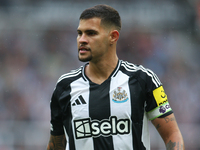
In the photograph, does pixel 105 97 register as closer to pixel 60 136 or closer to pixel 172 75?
pixel 60 136

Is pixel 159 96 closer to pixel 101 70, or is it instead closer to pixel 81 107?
pixel 101 70

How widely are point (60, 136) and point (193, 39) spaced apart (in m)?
6.70

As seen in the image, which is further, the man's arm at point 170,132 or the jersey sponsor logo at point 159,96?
the jersey sponsor logo at point 159,96

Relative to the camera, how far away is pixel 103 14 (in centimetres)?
277

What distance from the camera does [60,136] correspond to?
2.94 metres

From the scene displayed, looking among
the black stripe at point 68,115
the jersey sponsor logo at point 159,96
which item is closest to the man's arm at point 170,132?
the jersey sponsor logo at point 159,96

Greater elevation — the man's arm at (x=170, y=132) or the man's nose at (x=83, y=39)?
the man's nose at (x=83, y=39)

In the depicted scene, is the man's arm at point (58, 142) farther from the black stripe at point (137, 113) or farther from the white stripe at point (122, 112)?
the black stripe at point (137, 113)

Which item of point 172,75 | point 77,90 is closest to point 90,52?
point 77,90

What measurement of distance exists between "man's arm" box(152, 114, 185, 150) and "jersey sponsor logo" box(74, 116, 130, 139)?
0.28 meters

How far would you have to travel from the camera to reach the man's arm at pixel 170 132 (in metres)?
2.48

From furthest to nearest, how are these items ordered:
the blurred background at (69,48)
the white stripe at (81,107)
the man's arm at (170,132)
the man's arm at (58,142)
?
1. the blurred background at (69,48)
2. the man's arm at (58,142)
3. the white stripe at (81,107)
4. the man's arm at (170,132)

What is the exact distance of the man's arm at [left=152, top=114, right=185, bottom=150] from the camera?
2.48 metres

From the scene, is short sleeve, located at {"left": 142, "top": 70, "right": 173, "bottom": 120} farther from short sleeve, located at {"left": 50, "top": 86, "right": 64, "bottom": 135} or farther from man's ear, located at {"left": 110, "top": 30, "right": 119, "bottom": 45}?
short sleeve, located at {"left": 50, "top": 86, "right": 64, "bottom": 135}
